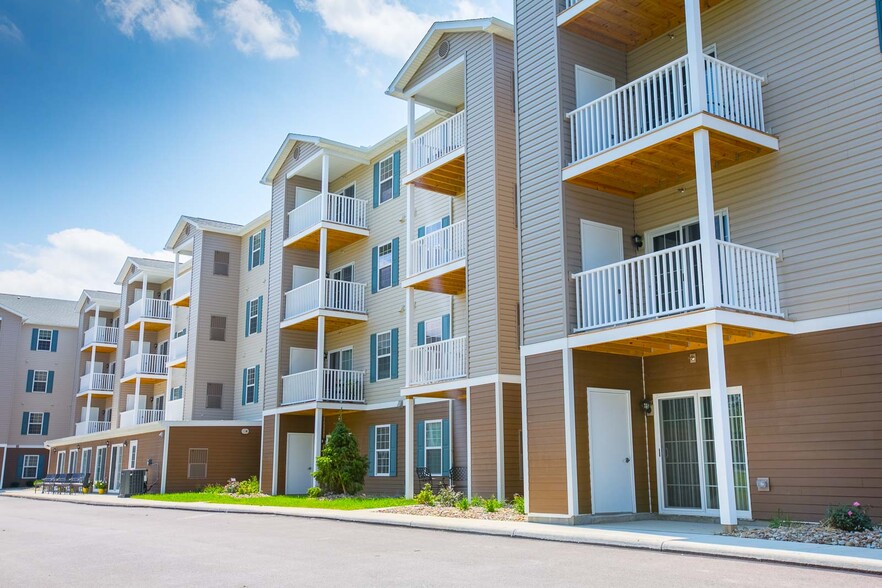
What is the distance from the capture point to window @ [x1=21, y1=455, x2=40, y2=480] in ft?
177

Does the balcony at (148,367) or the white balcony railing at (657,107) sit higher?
the white balcony railing at (657,107)

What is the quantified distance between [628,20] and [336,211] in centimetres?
1439

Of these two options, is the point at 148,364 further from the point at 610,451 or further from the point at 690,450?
the point at 690,450

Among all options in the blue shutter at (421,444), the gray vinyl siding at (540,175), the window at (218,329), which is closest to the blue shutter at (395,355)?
the blue shutter at (421,444)

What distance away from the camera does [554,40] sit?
17.7 m

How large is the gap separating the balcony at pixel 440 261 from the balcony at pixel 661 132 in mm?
5519

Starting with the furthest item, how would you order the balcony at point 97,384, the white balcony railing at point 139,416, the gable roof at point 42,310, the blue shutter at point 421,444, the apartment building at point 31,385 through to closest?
1. the gable roof at point 42,310
2. the apartment building at point 31,385
3. the balcony at point 97,384
4. the white balcony railing at point 139,416
5. the blue shutter at point 421,444

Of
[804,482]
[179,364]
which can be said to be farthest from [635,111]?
[179,364]

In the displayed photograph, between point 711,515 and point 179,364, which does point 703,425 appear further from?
point 179,364

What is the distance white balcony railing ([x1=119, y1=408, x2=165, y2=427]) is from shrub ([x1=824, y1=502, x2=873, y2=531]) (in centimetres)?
3612

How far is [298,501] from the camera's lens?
24.4 meters

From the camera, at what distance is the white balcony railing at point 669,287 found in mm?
13992

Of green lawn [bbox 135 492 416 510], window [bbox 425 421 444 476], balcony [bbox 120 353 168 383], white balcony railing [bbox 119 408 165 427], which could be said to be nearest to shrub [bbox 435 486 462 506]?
green lawn [bbox 135 492 416 510]

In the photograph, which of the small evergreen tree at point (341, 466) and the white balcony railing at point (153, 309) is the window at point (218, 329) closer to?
the white balcony railing at point (153, 309)
